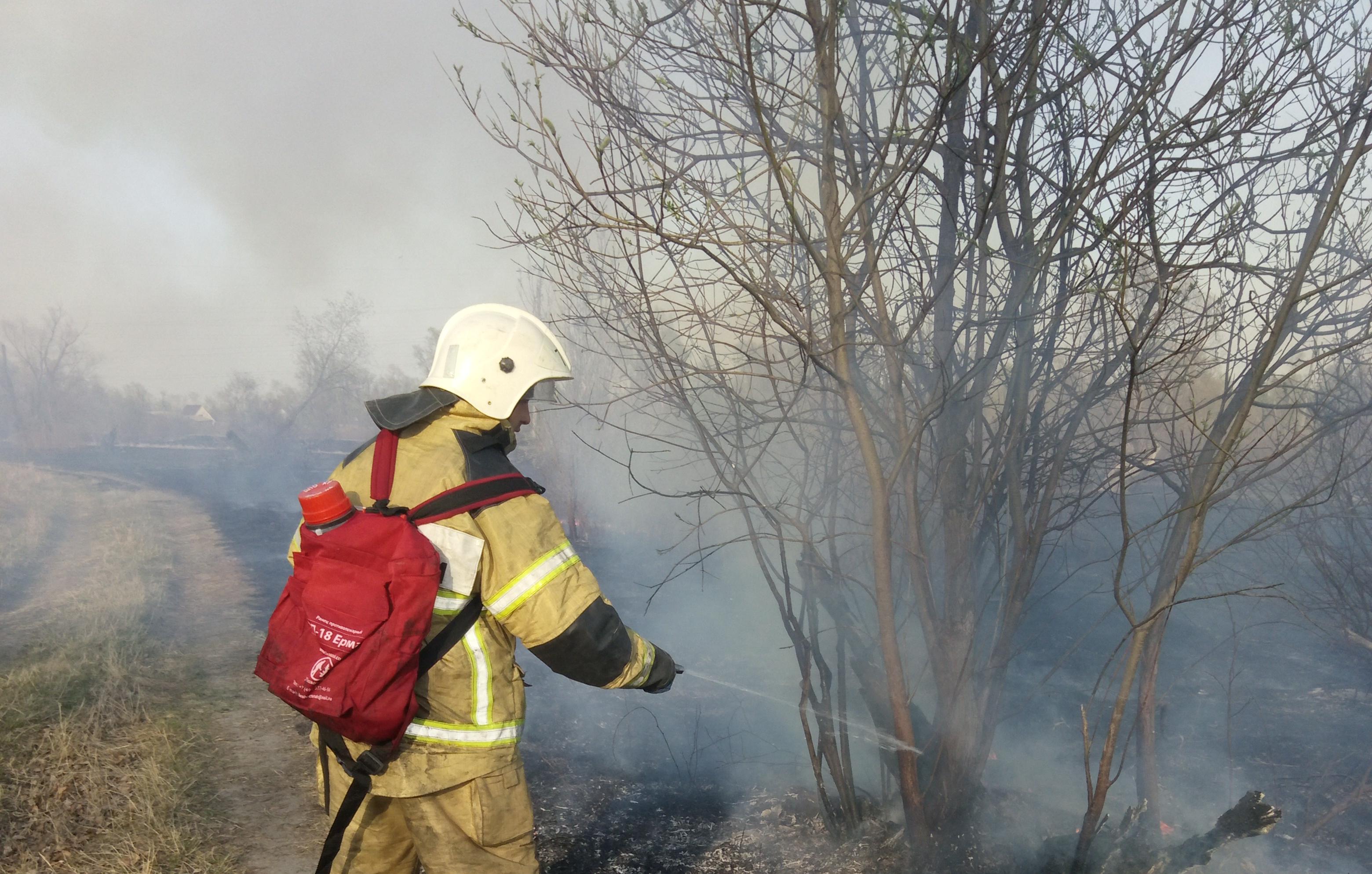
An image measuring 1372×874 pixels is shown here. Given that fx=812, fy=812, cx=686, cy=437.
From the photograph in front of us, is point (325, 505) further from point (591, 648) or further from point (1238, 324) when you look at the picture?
point (1238, 324)

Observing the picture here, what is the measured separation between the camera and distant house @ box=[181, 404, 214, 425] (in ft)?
238

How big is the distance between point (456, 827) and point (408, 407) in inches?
45.2

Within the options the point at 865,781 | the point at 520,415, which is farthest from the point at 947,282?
the point at 865,781

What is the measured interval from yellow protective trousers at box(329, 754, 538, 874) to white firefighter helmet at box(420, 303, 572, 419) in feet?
3.32

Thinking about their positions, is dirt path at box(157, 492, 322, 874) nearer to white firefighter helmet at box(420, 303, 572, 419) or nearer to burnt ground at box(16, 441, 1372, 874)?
burnt ground at box(16, 441, 1372, 874)

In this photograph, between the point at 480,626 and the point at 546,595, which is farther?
the point at 480,626

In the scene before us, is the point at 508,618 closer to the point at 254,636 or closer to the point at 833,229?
the point at 833,229

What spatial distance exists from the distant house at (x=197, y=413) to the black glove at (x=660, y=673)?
79.6 m

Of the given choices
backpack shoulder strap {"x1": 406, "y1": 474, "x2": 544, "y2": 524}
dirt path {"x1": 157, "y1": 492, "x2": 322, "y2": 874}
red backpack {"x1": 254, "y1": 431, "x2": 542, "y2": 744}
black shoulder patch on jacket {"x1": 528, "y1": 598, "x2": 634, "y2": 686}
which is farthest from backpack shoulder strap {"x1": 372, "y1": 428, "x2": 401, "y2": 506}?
dirt path {"x1": 157, "y1": 492, "x2": 322, "y2": 874}

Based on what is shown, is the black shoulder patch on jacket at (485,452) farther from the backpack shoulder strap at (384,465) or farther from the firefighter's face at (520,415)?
the backpack shoulder strap at (384,465)

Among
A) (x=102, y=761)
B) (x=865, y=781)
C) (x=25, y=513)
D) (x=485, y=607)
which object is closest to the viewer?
(x=485, y=607)

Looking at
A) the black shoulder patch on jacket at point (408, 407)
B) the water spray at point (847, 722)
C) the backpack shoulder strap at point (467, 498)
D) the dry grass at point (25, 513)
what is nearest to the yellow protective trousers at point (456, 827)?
the water spray at point (847, 722)

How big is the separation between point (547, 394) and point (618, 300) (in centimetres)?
94

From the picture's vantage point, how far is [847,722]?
366 cm
